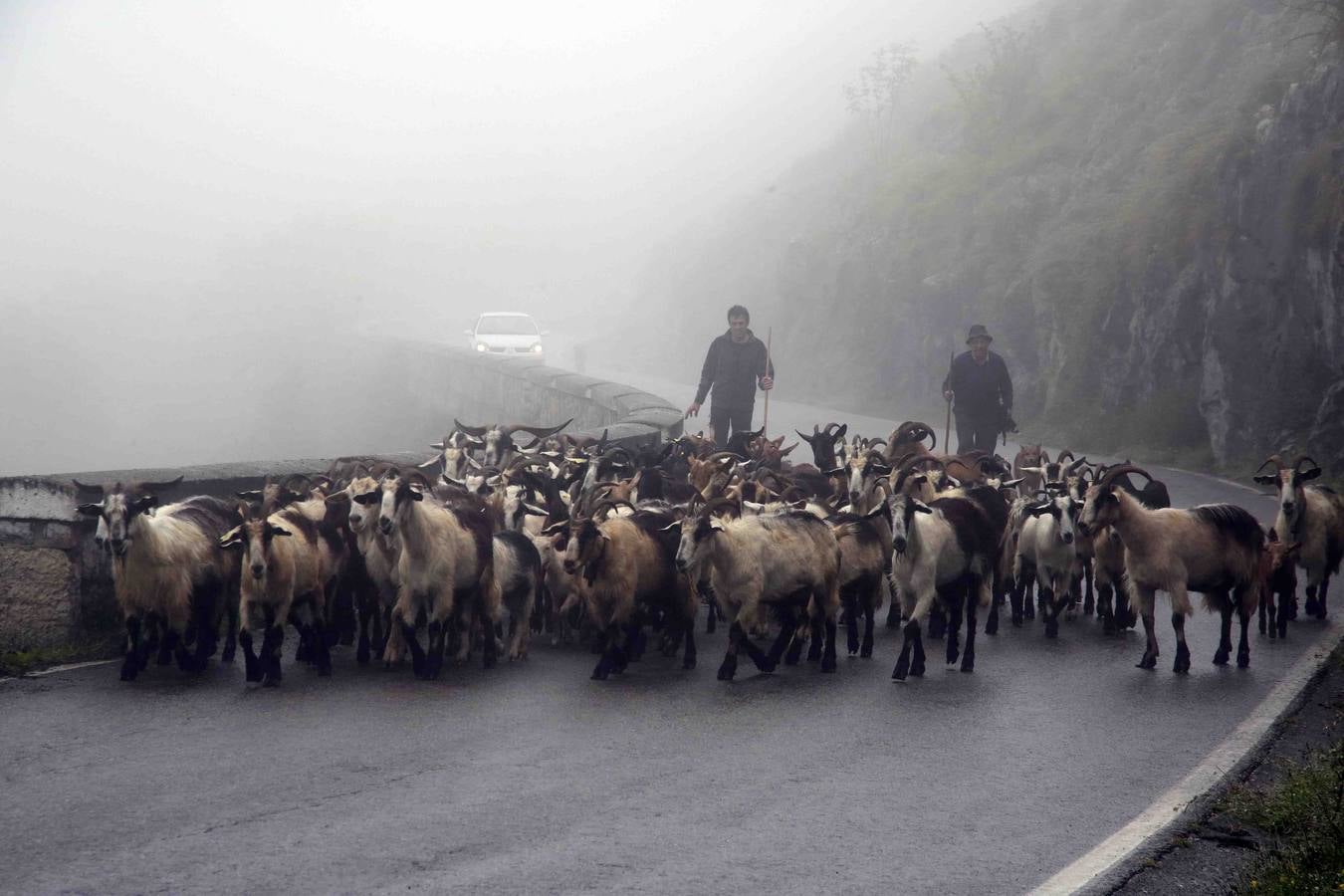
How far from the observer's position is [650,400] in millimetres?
22516

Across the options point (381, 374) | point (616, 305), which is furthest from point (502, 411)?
point (616, 305)

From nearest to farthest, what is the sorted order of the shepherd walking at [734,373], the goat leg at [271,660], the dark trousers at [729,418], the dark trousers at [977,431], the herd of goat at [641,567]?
the goat leg at [271,660] < the herd of goat at [641,567] < the dark trousers at [977,431] < the shepherd walking at [734,373] < the dark trousers at [729,418]

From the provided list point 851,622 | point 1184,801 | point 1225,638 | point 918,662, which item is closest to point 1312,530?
point 1225,638

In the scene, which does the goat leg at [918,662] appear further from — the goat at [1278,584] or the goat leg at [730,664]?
the goat at [1278,584]

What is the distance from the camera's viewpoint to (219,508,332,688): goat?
32.3 ft

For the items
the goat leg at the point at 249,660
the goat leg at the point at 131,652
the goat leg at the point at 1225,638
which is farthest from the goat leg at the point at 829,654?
the goat leg at the point at 131,652

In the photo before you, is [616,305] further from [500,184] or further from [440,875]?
[440,875]

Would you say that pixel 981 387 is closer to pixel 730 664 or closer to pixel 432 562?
pixel 730 664

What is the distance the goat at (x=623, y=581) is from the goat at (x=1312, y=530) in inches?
198

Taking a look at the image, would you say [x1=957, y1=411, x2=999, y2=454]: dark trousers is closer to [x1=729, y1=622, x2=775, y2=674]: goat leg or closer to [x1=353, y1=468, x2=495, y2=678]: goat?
[x1=729, y1=622, x2=775, y2=674]: goat leg

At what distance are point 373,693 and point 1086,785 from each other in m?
4.52

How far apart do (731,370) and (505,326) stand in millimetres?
23736

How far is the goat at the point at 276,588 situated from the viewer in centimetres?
984

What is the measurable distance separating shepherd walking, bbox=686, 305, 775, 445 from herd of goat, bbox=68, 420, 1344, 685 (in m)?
4.98
